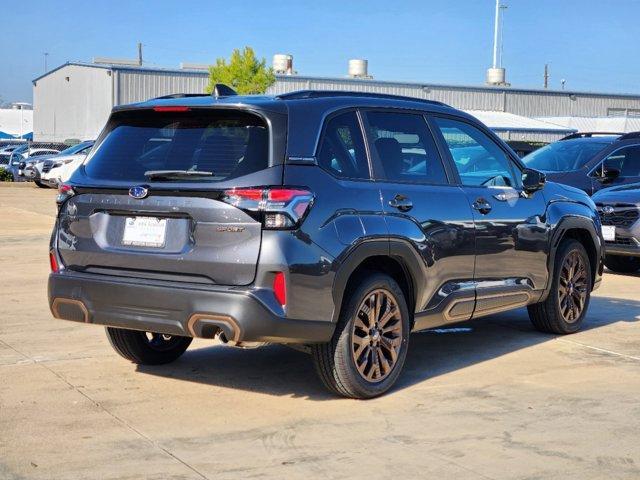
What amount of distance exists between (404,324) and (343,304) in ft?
1.89

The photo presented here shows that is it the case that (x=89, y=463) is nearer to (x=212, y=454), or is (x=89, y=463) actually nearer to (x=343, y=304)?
(x=212, y=454)

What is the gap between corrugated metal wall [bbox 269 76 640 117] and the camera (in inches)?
2547

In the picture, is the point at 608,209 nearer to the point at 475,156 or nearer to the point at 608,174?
the point at 608,174

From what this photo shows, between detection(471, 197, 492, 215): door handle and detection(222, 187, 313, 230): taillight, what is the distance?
1924 mm

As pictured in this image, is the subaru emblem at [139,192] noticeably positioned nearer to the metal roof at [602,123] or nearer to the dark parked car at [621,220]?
the dark parked car at [621,220]

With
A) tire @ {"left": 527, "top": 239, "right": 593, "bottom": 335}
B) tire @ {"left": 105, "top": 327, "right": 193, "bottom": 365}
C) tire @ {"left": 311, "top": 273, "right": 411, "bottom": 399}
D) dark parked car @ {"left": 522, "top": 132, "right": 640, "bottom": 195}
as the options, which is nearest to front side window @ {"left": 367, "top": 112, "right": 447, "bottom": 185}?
tire @ {"left": 311, "top": 273, "right": 411, "bottom": 399}

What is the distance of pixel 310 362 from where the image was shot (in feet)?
24.8

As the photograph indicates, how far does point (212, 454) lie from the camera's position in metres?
5.20

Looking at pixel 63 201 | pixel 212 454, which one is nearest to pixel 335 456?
pixel 212 454

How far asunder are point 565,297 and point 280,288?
143 inches

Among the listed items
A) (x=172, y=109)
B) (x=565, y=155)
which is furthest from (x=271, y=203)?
(x=565, y=155)

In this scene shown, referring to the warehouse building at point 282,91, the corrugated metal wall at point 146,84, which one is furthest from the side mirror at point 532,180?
the corrugated metal wall at point 146,84

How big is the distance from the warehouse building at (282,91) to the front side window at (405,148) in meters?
47.4

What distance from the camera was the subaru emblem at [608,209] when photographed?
1273 cm
